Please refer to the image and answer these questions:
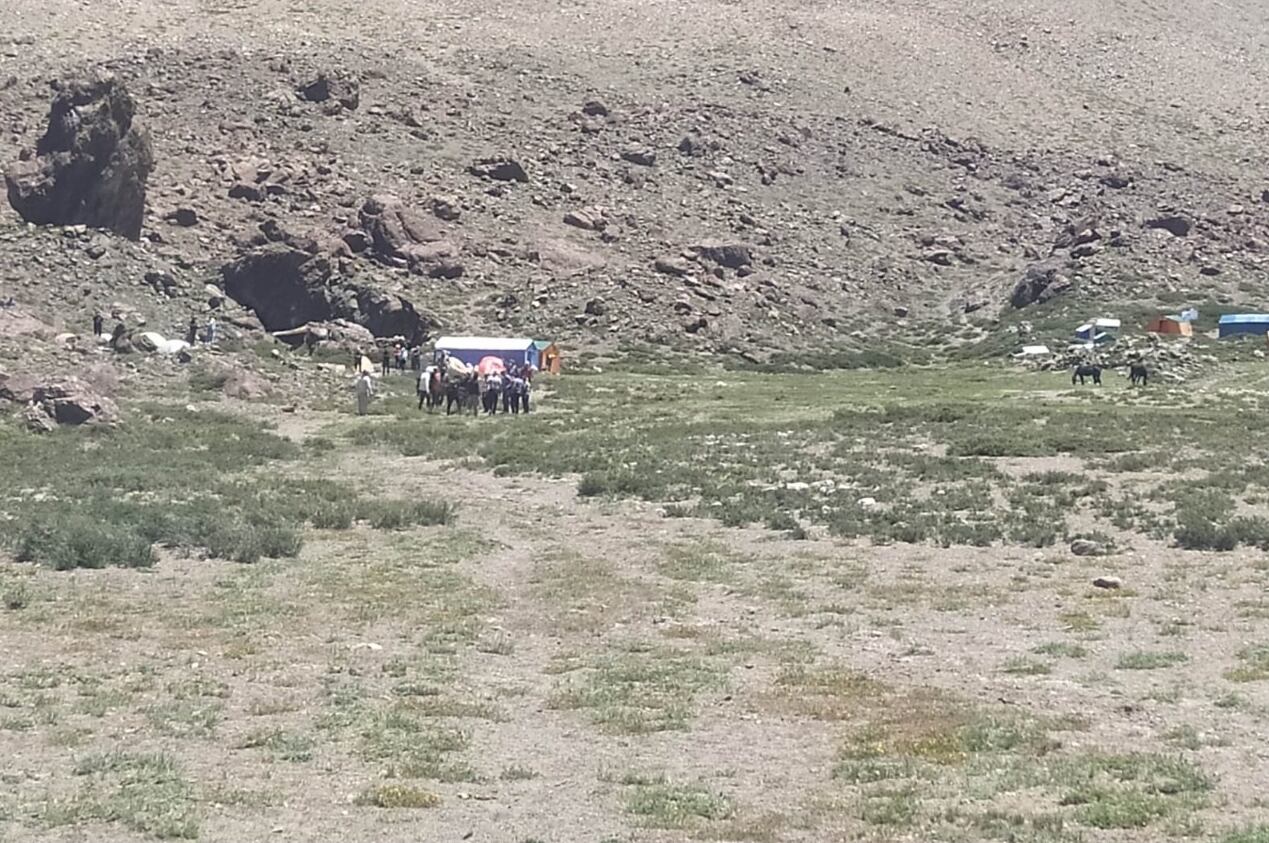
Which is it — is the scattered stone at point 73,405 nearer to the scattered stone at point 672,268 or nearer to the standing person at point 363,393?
the standing person at point 363,393

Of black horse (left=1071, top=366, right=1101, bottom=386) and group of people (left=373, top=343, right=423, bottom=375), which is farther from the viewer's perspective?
group of people (left=373, top=343, right=423, bottom=375)

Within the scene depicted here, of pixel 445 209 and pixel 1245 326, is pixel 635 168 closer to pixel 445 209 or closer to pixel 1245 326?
pixel 445 209

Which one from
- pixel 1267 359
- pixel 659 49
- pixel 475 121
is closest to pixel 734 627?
pixel 1267 359

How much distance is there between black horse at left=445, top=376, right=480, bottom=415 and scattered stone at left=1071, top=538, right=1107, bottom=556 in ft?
83.0

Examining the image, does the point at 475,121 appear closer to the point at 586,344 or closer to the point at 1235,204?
the point at 586,344

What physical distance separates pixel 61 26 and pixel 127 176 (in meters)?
32.4

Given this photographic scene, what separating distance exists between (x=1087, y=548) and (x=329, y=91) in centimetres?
6881

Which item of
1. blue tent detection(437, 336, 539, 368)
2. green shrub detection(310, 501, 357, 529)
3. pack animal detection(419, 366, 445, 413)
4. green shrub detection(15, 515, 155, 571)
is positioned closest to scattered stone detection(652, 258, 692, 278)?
blue tent detection(437, 336, 539, 368)

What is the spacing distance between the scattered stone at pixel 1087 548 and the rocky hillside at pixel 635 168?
143ft

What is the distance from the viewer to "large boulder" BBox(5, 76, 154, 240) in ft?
214

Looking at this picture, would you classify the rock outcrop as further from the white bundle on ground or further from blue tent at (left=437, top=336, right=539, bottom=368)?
blue tent at (left=437, top=336, right=539, bottom=368)

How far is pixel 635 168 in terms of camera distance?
274 ft

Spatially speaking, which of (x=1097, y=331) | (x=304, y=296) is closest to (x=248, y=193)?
(x=304, y=296)

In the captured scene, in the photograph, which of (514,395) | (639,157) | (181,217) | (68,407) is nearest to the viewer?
(68,407)
